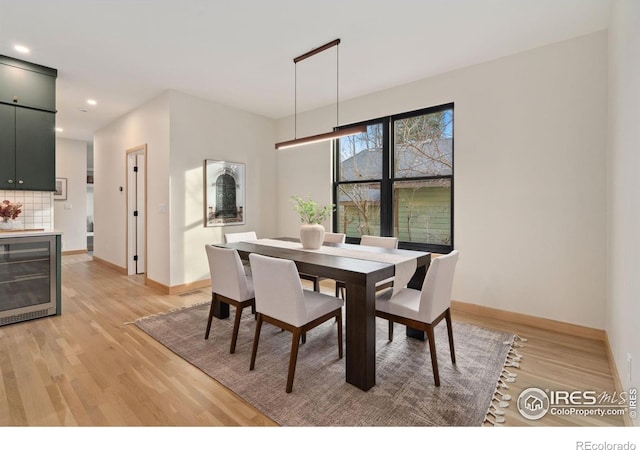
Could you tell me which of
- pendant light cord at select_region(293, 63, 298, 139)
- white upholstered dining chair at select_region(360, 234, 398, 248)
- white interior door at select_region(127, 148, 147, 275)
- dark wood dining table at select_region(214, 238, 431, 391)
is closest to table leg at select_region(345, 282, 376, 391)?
dark wood dining table at select_region(214, 238, 431, 391)

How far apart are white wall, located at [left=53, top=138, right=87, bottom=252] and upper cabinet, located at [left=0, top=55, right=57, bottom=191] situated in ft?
14.1

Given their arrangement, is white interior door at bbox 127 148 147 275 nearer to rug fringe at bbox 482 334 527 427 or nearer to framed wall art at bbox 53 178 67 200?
framed wall art at bbox 53 178 67 200

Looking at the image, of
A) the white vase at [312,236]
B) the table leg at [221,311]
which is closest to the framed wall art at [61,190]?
the table leg at [221,311]

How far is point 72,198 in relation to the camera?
7016mm

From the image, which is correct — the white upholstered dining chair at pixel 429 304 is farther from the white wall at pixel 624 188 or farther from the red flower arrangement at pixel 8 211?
the red flower arrangement at pixel 8 211

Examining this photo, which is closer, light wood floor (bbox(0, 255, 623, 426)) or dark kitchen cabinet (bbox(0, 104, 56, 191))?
light wood floor (bbox(0, 255, 623, 426))

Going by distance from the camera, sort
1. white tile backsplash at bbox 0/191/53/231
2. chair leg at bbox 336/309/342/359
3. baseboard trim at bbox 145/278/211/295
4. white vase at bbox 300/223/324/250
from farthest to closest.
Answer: baseboard trim at bbox 145/278/211/295 → white tile backsplash at bbox 0/191/53/231 → white vase at bbox 300/223/324/250 → chair leg at bbox 336/309/342/359

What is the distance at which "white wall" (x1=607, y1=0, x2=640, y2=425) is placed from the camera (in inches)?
62.5

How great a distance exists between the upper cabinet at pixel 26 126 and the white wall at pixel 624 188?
4.95 metres

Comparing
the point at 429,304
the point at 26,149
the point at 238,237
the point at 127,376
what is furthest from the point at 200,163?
the point at 429,304

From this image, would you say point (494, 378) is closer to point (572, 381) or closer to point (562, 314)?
point (572, 381)

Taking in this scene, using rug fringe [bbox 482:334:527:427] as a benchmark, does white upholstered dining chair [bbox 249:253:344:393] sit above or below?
above

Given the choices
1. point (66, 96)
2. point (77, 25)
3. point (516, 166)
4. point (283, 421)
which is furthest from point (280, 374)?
point (66, 96)

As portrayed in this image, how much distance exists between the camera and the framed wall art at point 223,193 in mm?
4547
